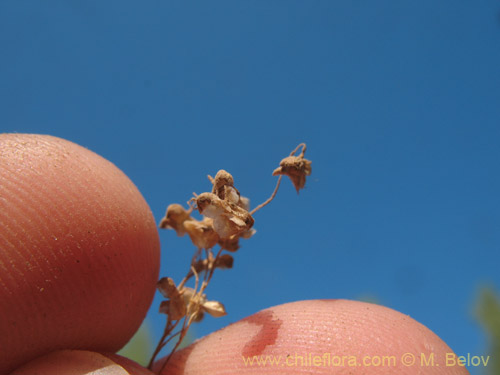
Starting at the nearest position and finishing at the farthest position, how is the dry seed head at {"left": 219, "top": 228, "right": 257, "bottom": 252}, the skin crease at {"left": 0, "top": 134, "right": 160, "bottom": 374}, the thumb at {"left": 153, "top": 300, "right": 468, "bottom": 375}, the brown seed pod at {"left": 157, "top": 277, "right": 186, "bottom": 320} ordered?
the skin crease at {"left": 0, "top": 134, "right": 160, "bottom": 374} < the thumb at {"left": 153, "top": 300, "right": 468, "bottom": 375} < the brown seed pod at {"left": 157, "top": 277, "right": 186, "bottom": 320} < the dry seed head at {"left": 219, "top": 228, "right": 257, "bottom": 252}

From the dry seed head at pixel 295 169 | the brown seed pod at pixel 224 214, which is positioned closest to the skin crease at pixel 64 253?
the brown seed pod at pixel 224 214

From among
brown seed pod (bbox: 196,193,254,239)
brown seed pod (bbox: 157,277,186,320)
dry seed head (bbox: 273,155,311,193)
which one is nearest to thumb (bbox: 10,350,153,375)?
brown seed pod (bbox: 157,277,186,320)

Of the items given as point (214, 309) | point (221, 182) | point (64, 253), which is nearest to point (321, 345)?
point (214, 309)

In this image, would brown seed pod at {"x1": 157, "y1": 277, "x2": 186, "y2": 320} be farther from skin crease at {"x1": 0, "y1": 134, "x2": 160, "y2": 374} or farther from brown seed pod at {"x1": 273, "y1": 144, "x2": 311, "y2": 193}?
brown seed pod at {"x1": 273, "y1": 144, "x2": 311, "y2": 193}

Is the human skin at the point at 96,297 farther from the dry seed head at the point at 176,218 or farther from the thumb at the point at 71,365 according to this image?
the dry seed head at the point at 176,218

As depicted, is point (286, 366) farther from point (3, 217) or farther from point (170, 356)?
point (3, 217)

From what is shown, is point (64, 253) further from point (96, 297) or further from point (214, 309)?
point (214, 309)

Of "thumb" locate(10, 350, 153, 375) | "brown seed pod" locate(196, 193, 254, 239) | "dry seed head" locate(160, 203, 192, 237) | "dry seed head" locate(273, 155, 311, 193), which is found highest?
"dry seed head" locate(273, 155, 311, 193)

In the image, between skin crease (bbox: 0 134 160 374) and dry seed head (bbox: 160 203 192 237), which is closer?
skin crease (bbox: 0 134 160 374)

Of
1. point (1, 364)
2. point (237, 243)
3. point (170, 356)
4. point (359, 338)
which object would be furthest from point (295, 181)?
point (1, 364)
